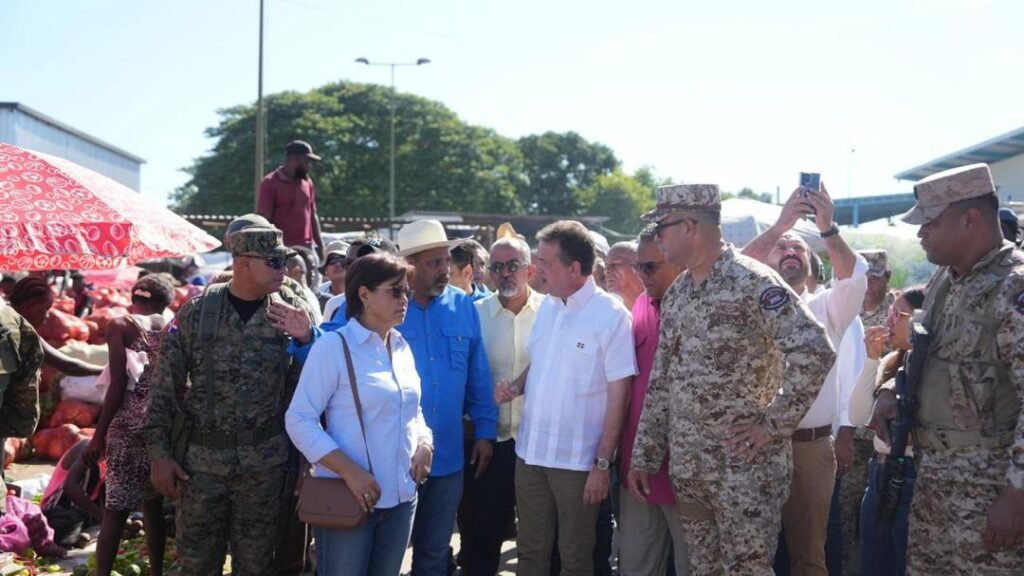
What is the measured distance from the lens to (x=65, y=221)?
181 inches

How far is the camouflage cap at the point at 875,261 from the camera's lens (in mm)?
6004

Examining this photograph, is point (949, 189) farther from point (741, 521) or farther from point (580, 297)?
point (580, 297)

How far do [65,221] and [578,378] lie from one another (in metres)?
2.95

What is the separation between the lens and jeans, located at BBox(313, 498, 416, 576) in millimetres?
3557

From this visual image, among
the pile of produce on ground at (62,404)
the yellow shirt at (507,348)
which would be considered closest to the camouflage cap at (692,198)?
the yellow shirt at (507,348)

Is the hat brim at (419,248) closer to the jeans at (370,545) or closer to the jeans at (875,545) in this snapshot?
the jeans at (370,545)

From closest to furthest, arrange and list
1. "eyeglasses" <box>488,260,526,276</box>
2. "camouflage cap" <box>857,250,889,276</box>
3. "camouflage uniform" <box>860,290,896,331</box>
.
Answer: "eyeglasses" <box>488,260,526,276</box>, "camouflage cap" <box>857,250,889,276</box>, "camouflage uniform" <box>860,290,896,331</box>

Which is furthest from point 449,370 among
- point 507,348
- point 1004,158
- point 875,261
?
point 1004,158

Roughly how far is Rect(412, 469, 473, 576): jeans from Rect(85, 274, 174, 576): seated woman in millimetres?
1752

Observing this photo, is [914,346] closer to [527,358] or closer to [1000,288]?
[1000,288]

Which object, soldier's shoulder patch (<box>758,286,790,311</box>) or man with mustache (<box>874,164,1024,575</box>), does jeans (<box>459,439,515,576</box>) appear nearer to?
soldier's shoulder patch (<box>758,286,790,311</box>)

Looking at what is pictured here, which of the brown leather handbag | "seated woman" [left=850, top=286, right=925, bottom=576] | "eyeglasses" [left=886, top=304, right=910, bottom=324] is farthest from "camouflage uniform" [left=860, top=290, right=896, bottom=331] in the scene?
the brown leather handbag

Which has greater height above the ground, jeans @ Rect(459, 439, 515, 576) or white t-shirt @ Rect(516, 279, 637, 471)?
white t-shirt @ Rect(516, 279, 637, 471)

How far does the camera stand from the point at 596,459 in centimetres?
416
